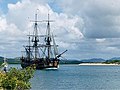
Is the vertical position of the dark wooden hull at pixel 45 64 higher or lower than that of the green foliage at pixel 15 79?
higher

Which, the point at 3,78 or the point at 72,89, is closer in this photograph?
the point at 3,78

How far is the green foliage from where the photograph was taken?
1961 inches

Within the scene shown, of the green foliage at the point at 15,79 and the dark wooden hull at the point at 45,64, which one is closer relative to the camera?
the green foliage at the point at 15,79

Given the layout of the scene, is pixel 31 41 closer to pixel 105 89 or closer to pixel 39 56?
pixel 39 56

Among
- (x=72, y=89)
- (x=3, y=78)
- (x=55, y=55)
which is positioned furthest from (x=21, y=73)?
(x=55, y=55)

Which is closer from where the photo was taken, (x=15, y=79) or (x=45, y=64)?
(x=15, y=79)

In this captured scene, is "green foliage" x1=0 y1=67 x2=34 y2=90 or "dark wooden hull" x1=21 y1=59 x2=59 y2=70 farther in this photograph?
"dark wooden hull" x1=21 y1=59 x2=59 y2=70

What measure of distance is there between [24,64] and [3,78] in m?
132

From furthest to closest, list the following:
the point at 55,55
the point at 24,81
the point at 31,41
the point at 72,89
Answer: the point at 31,41 < the point at 55,55 < the point at 72,89 < the point at 24,81

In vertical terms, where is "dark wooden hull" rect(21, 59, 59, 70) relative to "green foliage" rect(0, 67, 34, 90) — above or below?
above

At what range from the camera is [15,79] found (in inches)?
1940

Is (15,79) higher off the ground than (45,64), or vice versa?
(45,64)

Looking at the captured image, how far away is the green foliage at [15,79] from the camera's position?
4981cm

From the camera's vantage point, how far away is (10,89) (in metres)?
50.2
